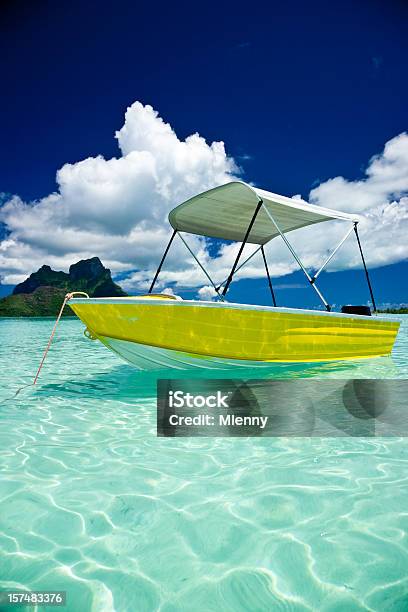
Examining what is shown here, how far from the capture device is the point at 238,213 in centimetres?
691

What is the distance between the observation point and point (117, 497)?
2.34 meters

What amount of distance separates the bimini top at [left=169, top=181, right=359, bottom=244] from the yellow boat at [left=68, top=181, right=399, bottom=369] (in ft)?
0.06

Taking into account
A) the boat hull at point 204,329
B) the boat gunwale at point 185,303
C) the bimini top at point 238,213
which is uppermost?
the bimini top at point 238,213

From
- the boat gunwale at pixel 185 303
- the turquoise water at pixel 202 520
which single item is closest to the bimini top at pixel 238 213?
the boat gunwale at pixel 185 303

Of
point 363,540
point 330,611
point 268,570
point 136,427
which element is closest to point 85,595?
point 268,570

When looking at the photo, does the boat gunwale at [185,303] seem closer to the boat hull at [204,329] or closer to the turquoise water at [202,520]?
the boat hull at [204,329]

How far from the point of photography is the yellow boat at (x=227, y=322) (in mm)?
5230

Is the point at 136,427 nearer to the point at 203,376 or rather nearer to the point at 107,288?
the point at 203,376

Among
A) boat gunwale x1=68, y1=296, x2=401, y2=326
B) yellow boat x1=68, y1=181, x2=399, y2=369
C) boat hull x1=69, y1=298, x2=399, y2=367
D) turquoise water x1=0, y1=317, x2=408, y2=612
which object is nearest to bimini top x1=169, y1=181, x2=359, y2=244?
yellow boat x1=68, y1=181, x2=399, y2=369

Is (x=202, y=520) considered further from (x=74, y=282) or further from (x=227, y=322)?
(x=74, y=282)

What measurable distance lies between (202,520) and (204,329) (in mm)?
3376

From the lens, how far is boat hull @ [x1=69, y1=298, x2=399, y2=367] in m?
5.19

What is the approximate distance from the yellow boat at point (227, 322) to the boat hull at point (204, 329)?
1 centimetres

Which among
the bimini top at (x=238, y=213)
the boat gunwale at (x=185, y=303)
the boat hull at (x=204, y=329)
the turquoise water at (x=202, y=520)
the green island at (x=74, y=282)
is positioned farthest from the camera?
the green island at (x=74, y=282)
